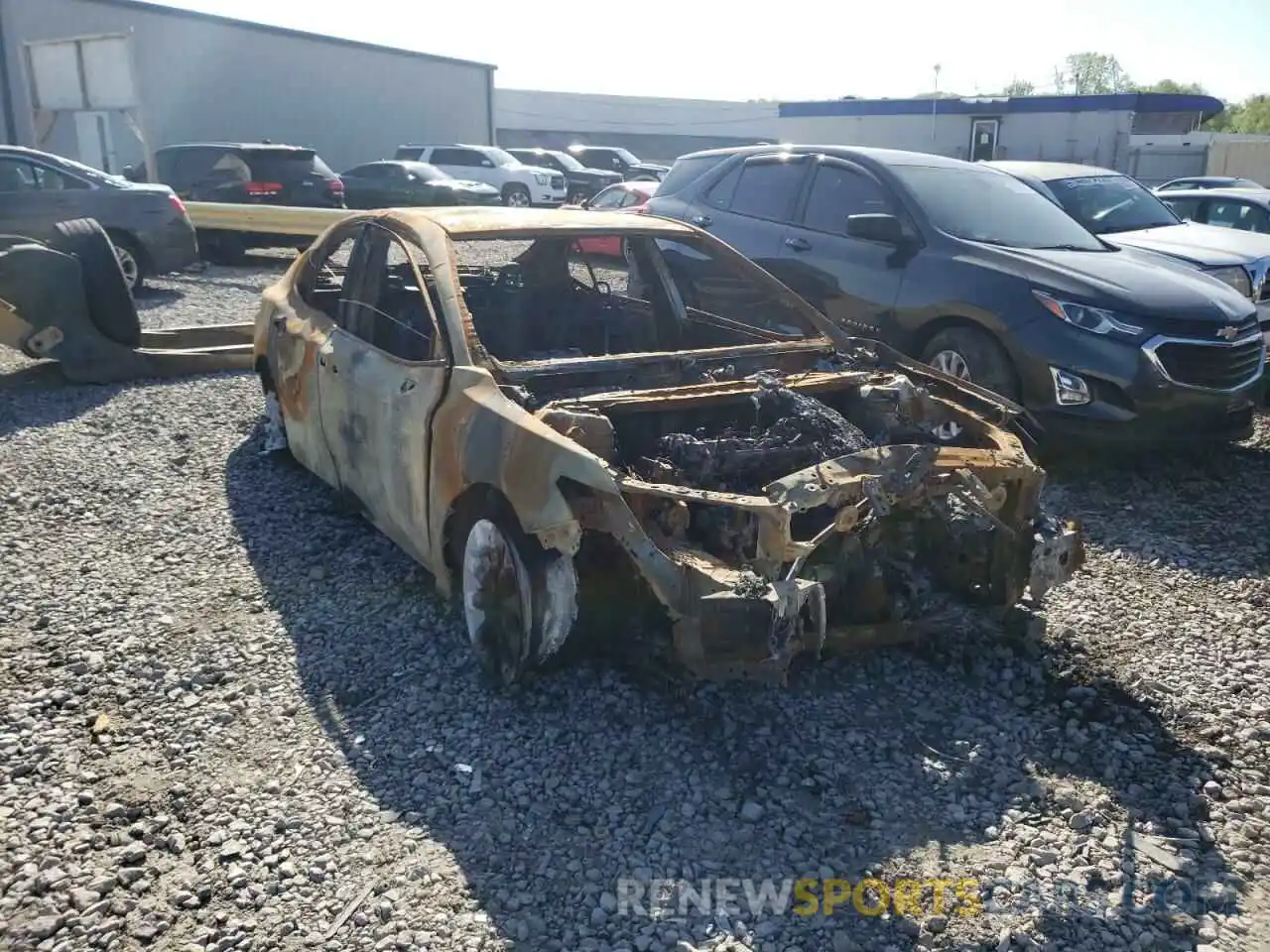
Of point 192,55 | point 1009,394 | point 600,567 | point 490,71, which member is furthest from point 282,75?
point 600,567

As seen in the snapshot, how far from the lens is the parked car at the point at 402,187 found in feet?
65.9

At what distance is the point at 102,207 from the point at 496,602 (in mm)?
9505

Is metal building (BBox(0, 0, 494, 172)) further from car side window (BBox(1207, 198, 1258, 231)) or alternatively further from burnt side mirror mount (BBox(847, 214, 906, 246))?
car side window (BBox(1207, 198, 1258, 231))

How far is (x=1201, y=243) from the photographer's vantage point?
29.4 ft

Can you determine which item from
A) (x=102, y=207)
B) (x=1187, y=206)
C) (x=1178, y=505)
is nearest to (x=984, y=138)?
(x=1187, y=206)

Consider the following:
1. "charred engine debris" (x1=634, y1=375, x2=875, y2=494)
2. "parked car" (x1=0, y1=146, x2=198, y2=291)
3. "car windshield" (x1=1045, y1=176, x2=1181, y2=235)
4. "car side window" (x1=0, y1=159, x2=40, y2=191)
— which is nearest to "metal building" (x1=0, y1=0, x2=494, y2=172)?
"parked car" (x1=0, y1=146, x2=198, y2=291)

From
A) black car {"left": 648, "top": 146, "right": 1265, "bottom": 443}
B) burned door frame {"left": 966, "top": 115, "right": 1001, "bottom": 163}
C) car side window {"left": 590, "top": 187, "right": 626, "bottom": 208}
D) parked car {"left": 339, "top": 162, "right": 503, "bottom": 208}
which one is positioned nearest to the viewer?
black car {"left": 648, "top": 146, "right": 1265, "bottom": 443}

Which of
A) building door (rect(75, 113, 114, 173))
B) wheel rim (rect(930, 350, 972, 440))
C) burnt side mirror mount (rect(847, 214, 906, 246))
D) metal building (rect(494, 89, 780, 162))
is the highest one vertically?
metal building (rect(494, 89, 780, 162))

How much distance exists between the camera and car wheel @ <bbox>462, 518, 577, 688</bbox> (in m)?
3.42

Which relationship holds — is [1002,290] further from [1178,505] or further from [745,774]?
[745,774]

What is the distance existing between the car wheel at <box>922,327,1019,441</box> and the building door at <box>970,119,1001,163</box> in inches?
934

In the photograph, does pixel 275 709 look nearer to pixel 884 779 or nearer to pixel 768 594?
pixel 768 594

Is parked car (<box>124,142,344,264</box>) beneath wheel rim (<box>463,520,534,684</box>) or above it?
above

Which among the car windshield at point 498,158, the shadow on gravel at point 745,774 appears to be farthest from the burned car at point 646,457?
the car windshield at point 498,158
